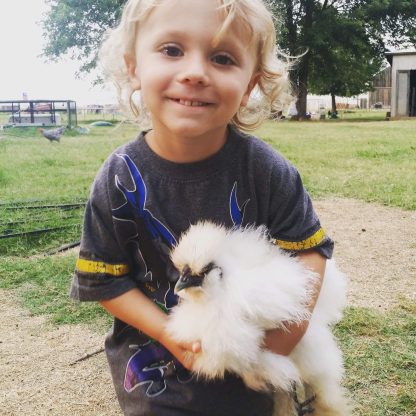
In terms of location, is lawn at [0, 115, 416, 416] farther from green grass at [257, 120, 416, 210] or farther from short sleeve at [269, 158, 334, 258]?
short sleeve at [269, 158, 334, 258]

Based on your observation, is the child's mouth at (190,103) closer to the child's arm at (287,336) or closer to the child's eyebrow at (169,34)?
the child's eyebrow at (169,34)

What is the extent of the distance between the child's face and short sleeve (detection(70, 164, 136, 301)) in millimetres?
339

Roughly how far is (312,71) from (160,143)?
2656cm

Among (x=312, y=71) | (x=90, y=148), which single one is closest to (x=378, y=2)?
(x=312, y=71)

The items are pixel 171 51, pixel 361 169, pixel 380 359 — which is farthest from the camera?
pixel 361 169

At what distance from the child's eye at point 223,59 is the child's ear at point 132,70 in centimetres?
29

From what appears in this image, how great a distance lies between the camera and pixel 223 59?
1.49 metres

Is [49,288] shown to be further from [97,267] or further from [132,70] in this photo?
[132,70]

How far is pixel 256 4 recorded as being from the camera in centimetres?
152

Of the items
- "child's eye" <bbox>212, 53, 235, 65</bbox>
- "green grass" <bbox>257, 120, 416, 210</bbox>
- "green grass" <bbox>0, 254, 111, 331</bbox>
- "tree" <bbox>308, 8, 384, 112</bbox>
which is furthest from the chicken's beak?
"tree" <bbox>308, 8, 384, 112</bbox>

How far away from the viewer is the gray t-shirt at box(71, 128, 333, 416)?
1637 mm

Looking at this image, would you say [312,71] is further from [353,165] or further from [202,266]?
[202,266]

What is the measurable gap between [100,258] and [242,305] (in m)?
0.52

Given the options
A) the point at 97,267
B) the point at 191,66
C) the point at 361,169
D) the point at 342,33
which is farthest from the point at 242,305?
the point at 342,33
